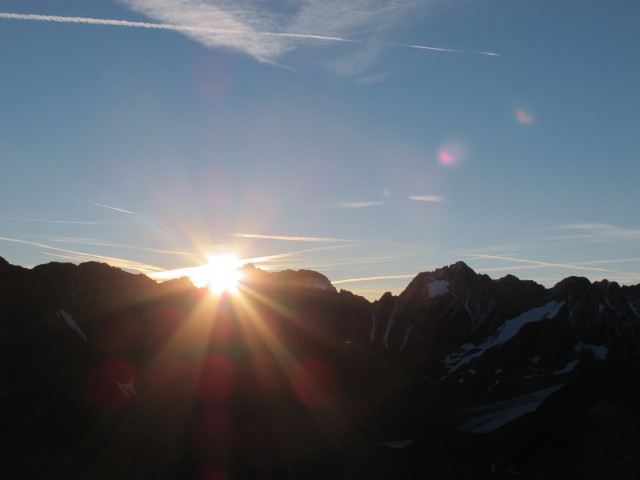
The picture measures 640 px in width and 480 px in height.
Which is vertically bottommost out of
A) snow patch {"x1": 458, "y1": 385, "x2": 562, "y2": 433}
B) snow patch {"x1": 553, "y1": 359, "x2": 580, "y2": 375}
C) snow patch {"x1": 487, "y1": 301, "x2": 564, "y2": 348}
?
snow patch {"x1": 458, "y1": 385, "x2": 562, "y2": 433}

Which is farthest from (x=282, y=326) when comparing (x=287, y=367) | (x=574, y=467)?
(x=574, y=467)

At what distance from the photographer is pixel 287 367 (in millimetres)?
130625

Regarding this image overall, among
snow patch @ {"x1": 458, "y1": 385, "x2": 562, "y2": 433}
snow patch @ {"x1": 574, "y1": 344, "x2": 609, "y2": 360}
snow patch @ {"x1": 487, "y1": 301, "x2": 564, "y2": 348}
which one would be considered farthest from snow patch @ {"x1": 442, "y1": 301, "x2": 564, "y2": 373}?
snow patch @ {"x1": 458, "y1": 385, "x2": 562, "y2": 433}

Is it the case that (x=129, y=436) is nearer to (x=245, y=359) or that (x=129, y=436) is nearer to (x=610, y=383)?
(x=245, y=359)

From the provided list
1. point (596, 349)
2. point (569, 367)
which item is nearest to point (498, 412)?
point (569, 367)

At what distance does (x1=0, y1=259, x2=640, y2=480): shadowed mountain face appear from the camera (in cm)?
6712

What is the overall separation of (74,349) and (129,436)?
Result: 13.8 meters

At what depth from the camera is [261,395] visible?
4016 inches

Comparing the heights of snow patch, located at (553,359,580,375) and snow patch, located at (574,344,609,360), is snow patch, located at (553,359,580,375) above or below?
below

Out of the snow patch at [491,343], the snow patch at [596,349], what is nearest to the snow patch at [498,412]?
the snow patch at [491,343]

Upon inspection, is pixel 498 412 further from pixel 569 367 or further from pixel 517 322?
pixel 517 322

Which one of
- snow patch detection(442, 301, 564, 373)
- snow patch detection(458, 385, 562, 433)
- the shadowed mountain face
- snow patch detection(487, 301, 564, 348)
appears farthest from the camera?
snow patch detection(487, 301, 564, 348)

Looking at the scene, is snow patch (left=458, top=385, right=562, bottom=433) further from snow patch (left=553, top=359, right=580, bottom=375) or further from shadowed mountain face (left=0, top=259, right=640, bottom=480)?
snow patch (left=553, top=359, right=580, bottom=375)

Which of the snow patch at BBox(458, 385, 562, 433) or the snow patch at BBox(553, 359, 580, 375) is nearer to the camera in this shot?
the snow patch at BBox(458, 385, 562, 433)
